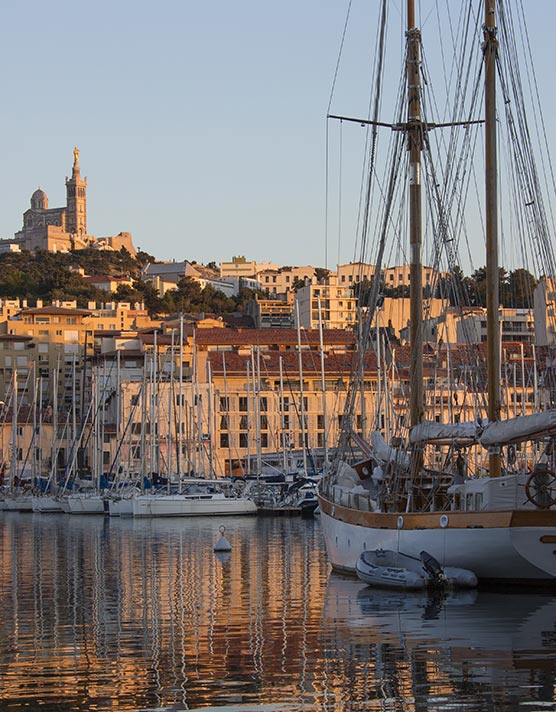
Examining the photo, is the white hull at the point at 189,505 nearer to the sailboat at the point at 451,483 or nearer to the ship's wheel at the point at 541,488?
the sailboat at the point at 451,483

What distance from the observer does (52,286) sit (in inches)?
7480

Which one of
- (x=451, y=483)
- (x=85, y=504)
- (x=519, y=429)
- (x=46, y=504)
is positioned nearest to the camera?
(x=519, y=429)

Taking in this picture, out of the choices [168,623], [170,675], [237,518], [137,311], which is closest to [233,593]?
[168,623]

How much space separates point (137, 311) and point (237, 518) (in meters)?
89.2

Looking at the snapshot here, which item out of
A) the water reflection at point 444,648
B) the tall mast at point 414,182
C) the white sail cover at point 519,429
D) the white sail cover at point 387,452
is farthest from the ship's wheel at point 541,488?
the tall mast at point 414,182

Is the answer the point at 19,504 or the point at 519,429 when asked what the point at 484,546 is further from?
the point at 19,504

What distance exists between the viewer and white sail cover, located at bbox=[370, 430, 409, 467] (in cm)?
3453

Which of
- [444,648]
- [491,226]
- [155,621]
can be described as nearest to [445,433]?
[491,226]

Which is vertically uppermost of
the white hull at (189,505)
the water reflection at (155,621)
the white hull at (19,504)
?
the water reflection at (155,621)

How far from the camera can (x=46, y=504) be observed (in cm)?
8669

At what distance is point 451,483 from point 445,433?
4.69 ft

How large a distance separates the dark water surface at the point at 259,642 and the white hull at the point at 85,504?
133 feet

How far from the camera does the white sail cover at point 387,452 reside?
34.5m

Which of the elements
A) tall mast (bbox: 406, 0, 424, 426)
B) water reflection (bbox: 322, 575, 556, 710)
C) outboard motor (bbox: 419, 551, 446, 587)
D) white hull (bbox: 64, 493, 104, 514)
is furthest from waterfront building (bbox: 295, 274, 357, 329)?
water reflection (bbox: 322, 575, 556, 710)
